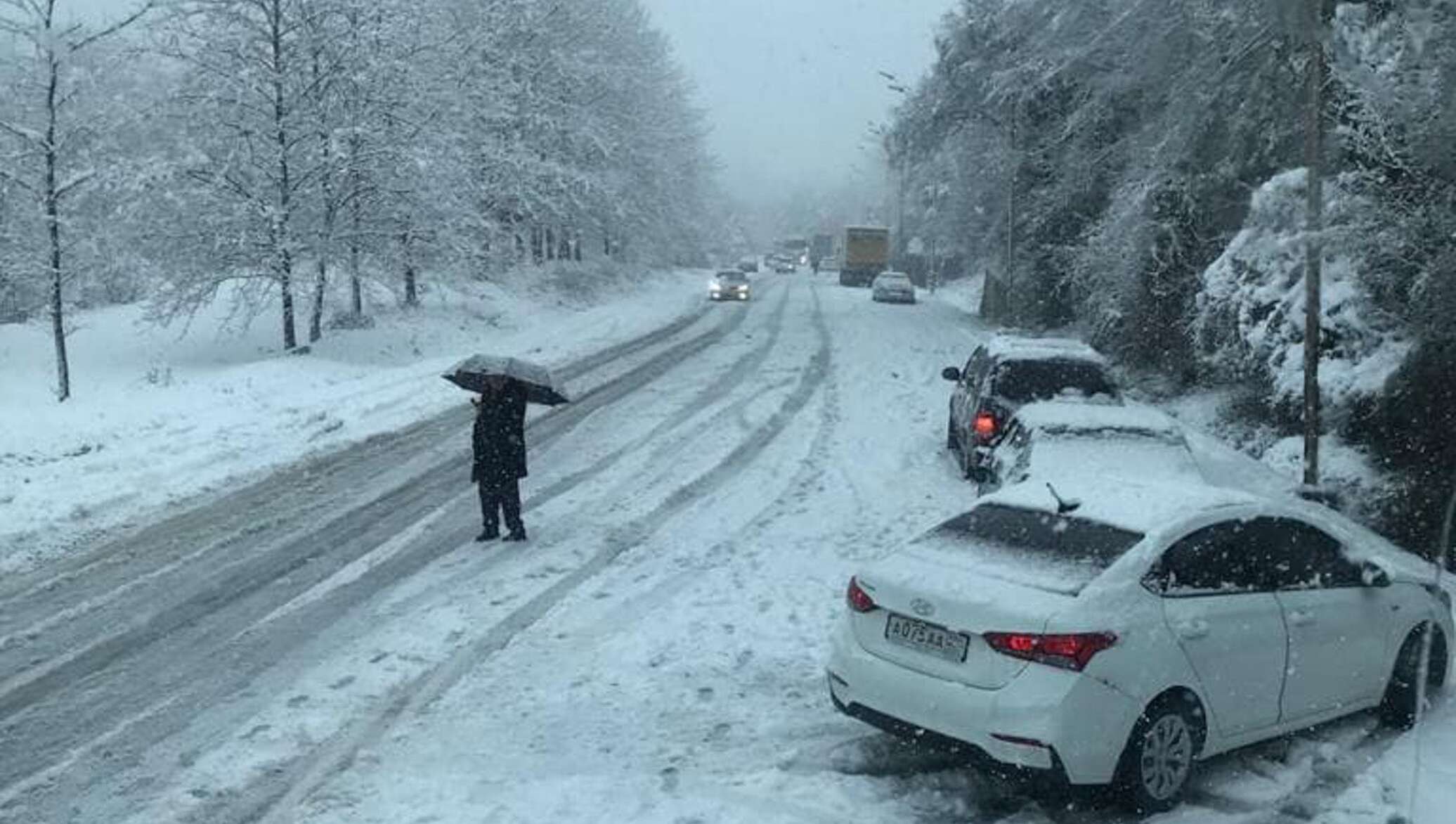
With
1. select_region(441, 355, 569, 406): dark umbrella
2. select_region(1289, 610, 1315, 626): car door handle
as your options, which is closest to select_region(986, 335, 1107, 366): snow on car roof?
select_region(441, 355, 569, 406): dark umbrella

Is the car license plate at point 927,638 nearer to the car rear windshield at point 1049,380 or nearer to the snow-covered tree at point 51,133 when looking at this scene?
the car rear windshield at point 1049,380

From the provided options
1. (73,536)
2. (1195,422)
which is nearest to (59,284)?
(73,536)

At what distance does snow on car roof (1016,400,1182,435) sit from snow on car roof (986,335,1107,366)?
83.6 inches

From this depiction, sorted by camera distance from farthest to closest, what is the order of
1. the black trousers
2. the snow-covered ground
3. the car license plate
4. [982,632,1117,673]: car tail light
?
1. the snow-covered ground
2. the black trousers
3. the car license plate
4. [982,632,1117,673]: car tail light

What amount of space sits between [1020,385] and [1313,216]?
11.5 feet

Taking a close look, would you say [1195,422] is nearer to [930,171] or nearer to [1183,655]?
[1183,655]

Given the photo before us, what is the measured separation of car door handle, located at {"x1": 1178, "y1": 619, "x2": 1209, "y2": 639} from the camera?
6.07 m

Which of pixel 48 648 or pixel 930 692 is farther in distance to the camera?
pixel 48 648

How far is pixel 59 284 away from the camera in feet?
84.2

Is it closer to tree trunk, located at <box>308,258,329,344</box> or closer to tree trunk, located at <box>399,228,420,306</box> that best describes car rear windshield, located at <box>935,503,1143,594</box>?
tree trunk, located at <box>308,258,329,344</box>

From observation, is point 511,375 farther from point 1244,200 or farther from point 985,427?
point 1244,200

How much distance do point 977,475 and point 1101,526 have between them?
6841 millimetres

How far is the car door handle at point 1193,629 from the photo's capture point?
607 centimetres

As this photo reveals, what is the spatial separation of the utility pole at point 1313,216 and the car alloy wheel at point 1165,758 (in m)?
6.69
